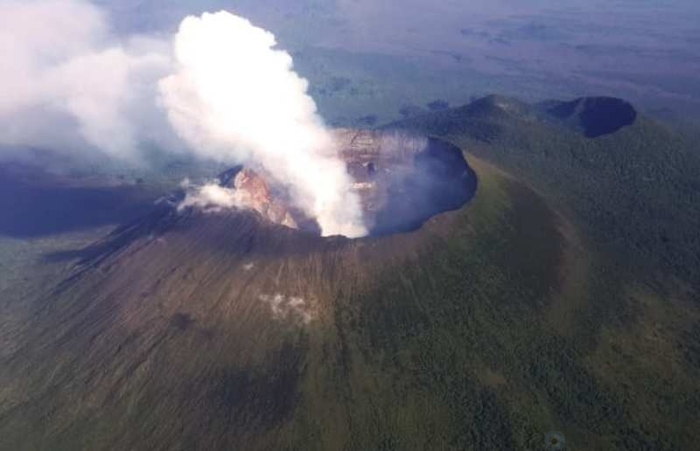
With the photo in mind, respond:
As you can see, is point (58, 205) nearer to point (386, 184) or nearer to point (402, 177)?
point (386, 184)

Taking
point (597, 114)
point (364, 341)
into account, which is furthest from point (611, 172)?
point (364, 341)

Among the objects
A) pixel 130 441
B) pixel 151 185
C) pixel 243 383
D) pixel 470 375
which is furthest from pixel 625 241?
pixel 151 185

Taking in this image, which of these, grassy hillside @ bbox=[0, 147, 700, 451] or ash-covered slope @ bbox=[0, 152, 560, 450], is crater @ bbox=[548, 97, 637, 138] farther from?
grassy hillside @ bbox=[0, 147, 700, 451]

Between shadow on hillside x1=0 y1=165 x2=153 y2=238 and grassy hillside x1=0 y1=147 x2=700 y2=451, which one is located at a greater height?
grassy hillside x1=0 y1=147 x2=700 y2=451

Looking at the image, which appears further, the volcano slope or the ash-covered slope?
the ash-covered slope

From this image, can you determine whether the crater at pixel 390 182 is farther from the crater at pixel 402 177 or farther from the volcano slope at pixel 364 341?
the volcano slope at pixel 364 341

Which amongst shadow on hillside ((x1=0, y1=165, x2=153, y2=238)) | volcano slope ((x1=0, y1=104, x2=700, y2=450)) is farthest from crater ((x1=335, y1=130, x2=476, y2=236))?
shadow on hillside ((x1=0, y1=165, x2=153, y2=238))

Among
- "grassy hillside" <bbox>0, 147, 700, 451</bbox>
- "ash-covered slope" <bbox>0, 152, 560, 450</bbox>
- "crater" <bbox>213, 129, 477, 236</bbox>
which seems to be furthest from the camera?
"crater" <bbox>213, 129, 477, 236</bbox>
